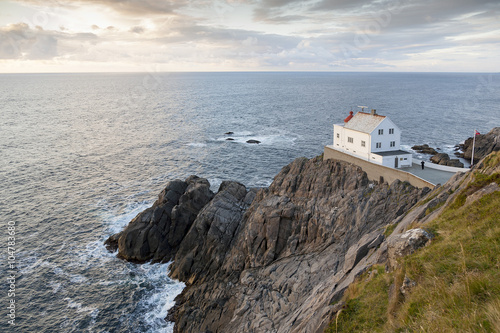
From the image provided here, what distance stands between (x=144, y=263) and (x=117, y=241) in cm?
589

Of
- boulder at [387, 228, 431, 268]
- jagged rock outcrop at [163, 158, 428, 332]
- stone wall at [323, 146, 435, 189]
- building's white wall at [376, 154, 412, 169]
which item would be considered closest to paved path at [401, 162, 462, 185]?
building's white wall at [376, 154, 412, 169]

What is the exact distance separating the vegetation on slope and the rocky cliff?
21.9ft

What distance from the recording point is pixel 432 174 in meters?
39.3

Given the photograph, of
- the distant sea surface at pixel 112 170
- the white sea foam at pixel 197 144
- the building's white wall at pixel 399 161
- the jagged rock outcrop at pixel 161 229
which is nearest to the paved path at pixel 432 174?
the building's white wall at pixel 399 161

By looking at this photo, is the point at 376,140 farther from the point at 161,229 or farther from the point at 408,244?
the point at 161,229

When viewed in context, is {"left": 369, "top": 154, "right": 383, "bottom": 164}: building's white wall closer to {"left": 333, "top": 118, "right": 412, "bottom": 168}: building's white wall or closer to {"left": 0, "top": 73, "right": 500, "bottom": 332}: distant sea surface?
{"left": 333, "top": 118, "right": 412, "bottom": 168}: building's white wall

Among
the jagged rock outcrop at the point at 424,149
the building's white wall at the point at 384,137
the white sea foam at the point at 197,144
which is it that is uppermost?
the building's white wall at the point at 384,137

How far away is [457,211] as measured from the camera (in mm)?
18875

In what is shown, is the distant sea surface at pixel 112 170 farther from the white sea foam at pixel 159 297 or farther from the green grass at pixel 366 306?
the green grass at pixel 366 306

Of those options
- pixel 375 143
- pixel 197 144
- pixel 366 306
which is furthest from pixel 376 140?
pixel 197 144

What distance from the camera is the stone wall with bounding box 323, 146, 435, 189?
115ft

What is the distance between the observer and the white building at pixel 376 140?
4258cm

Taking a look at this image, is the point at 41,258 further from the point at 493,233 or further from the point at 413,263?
the point at 493,233

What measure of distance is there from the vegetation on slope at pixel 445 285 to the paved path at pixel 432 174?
59.3 feet
